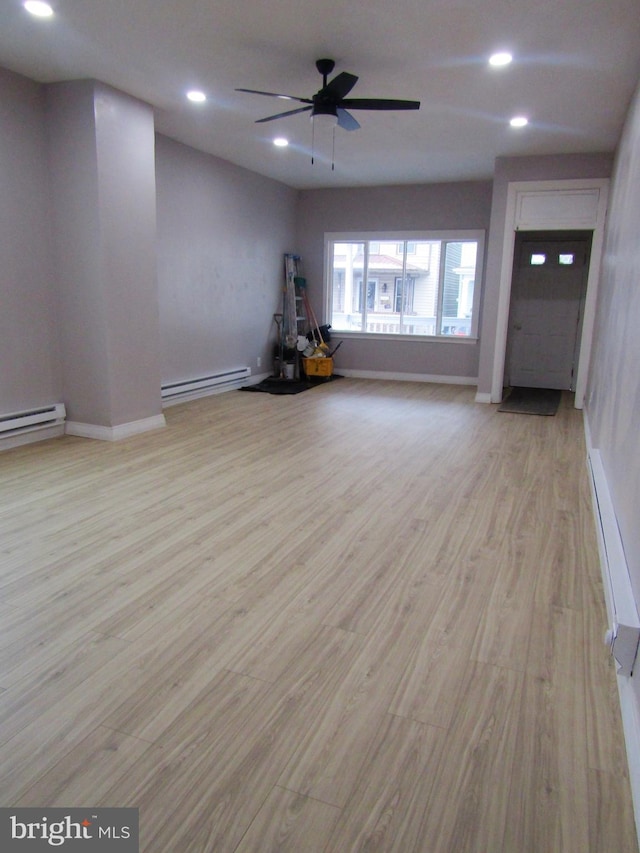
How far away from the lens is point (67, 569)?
9.09 feet

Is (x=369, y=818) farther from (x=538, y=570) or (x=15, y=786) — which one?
(x=538, y=570)

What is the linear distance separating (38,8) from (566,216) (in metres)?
5.76

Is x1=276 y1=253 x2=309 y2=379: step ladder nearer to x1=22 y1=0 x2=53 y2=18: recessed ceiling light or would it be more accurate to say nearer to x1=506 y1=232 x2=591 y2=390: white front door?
x1=506 y1=232 x2=591 y2=390: white front door

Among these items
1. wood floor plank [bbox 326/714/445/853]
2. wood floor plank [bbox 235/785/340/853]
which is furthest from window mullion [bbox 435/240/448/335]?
wood floor plank [bbox 235/785/340/853]

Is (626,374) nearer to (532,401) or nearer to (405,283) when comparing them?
(532,401)

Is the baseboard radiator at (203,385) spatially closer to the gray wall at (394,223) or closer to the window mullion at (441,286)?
the gray wall at (394,223)

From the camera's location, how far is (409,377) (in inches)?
364

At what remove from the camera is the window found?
346 inches

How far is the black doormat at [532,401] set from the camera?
6.96 metres

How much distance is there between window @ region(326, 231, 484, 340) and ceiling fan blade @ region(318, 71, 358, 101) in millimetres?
4916

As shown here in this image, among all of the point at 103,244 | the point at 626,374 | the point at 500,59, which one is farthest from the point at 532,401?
the point at 103,244

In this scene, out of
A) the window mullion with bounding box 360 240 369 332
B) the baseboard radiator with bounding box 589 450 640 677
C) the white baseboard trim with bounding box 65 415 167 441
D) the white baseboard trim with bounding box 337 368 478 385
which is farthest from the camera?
the window mullion with bounding box 360 240 369 332

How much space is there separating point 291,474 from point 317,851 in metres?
3.03

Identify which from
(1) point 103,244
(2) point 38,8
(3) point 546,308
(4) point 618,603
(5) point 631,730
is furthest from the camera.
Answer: (3) point 546,308
